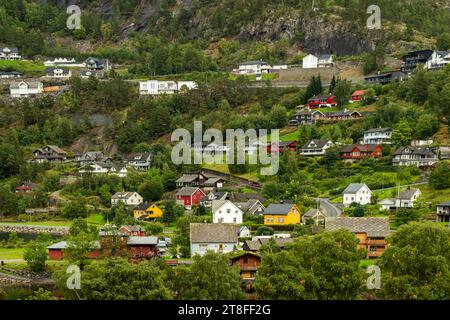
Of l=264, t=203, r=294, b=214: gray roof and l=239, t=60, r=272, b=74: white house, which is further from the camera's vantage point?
l=239, t=60, r=272, b=74: white house

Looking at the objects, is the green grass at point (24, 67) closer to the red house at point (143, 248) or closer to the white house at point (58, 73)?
the white house at point (58, 73)

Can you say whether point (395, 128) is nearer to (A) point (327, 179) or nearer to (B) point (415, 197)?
(A) point (327, 179)

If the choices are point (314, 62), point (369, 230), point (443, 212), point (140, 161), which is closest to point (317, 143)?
point (140, 161)

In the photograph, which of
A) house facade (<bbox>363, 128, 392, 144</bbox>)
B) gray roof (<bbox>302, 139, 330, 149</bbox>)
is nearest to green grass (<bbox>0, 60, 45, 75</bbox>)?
gray roof (<bbox>302, 139, 330, 149</bbox>)

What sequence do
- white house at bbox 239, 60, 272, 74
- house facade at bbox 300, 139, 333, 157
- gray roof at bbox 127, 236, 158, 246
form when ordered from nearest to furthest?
gray roof at bbox 127, 236, 158, 246, house facade at bbox 300, 139, 333, 157, white house at bbox 239, 60, 272, 74

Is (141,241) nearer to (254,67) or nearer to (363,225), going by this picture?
(363,225)

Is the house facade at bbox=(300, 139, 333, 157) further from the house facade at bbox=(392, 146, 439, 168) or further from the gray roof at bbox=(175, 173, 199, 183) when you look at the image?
the gray roof at bbox=(175, 173, 199, 183)

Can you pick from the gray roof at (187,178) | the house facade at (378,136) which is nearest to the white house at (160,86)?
the gray roof at (187,178)
